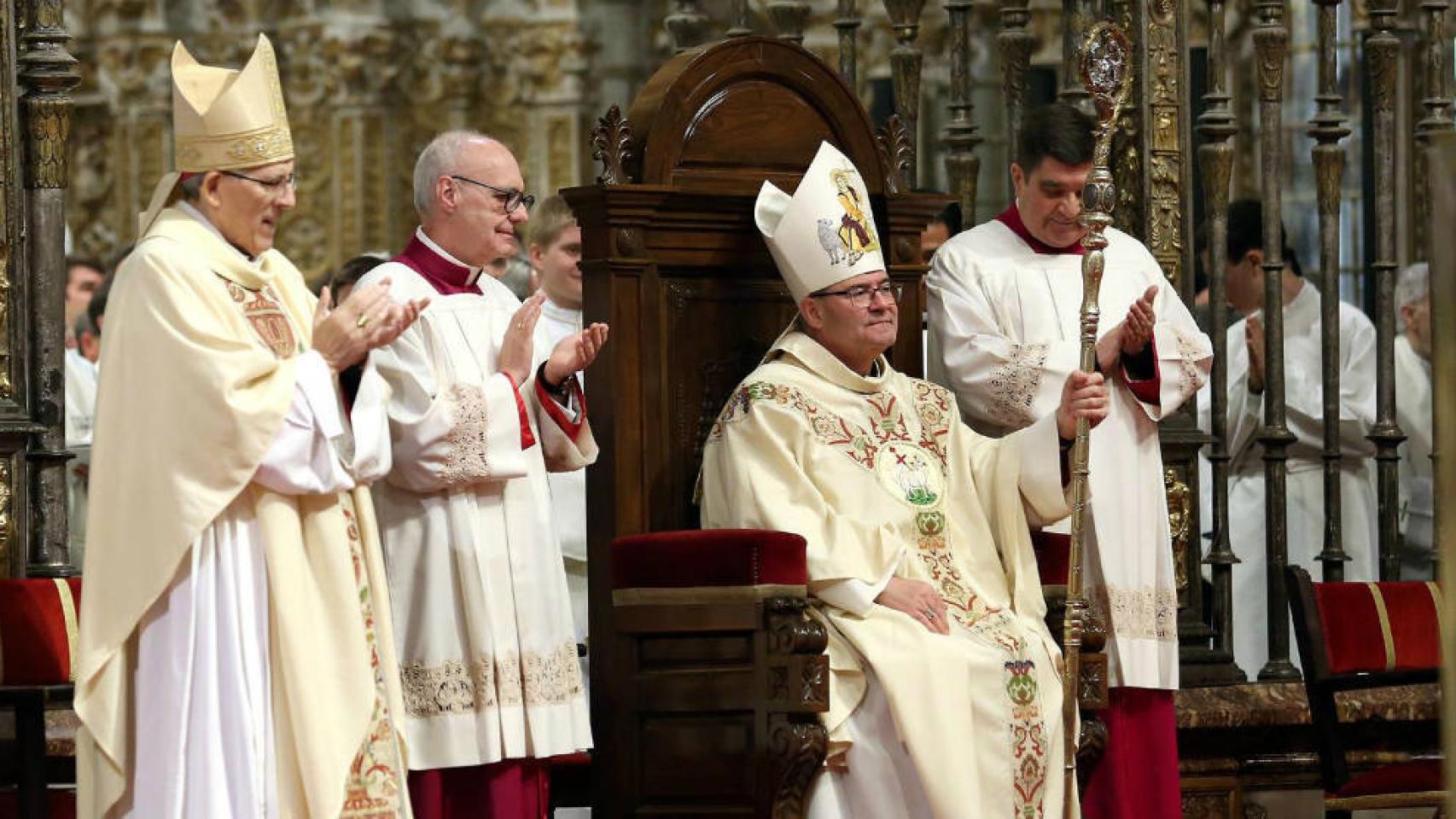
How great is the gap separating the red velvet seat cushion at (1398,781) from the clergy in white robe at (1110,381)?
20.3 inches

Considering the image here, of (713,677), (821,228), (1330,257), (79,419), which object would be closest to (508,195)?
(821,228)

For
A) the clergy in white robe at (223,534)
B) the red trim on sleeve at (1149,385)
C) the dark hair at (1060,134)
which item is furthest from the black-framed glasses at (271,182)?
the red trim on sleeve at (1149,385)

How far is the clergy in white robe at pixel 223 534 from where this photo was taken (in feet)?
15.7

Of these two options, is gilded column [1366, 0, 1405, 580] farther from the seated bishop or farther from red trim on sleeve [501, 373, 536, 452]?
red trim on sleeve [501, 373, 536, 452]

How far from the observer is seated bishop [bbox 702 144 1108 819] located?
572cm

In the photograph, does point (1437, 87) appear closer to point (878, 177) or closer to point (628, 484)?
point (878, 177)

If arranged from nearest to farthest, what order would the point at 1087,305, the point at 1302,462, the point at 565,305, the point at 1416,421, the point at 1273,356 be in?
1. the point at 1087,305
2. the point at 565,305
3. the point at 1273,356
4. the point at 1302,462
5. the point at 1416,421

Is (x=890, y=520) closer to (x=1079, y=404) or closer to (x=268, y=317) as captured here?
(x=1079, y=404)

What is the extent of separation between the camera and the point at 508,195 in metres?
5.75

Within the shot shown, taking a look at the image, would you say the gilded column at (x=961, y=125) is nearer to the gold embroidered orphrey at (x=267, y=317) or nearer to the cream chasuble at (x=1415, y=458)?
the cream chasuble at (x=1415, y=458)

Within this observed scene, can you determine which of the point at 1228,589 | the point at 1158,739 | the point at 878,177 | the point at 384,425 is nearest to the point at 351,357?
the point at 384,425

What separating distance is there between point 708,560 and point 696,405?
74cm

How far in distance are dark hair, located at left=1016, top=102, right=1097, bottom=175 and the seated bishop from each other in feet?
1.68

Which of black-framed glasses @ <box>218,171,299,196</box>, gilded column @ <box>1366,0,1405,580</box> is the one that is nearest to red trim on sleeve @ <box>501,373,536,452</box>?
black-framed glasses @ <box>218,171,299,196</box>
